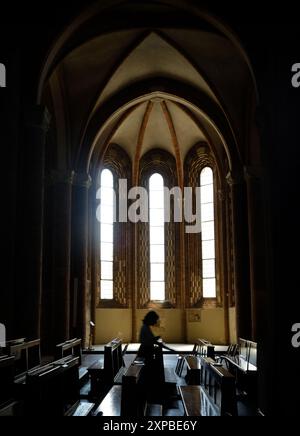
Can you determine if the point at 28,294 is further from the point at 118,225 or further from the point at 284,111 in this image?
the point at 118,225

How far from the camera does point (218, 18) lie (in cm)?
1139

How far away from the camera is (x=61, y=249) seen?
15398 mm

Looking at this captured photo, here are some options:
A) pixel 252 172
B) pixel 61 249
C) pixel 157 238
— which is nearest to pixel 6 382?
pixel 61 249

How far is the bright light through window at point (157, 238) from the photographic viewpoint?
2073cm

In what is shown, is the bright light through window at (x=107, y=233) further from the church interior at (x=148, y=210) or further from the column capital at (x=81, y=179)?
the column capital at (x=81, y=179)

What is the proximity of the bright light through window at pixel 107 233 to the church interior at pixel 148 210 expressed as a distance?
0.20ft

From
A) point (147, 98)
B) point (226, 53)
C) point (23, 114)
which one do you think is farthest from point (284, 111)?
point (147, 98)

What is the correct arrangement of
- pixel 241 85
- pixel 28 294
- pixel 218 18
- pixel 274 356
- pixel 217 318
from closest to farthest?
pixel 274 356, pixel 28 294, pixel 218 18, pixel 241 85, pixel 217 318

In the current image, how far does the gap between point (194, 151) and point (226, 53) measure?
6444mm

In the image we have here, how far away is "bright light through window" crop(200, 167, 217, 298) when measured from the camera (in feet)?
65.3

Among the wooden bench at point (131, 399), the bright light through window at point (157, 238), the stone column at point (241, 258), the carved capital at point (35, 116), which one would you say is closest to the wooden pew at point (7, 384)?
the wooden bench at point (131, 399)

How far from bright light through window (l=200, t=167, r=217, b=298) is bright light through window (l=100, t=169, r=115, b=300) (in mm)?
3511

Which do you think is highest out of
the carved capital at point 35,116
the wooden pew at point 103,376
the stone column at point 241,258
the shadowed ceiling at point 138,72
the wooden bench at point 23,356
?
the shadowed ceiling at point 138,72

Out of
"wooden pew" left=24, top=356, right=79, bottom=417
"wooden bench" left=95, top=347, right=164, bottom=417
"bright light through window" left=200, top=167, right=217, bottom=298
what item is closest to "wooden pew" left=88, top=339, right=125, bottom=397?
"wooden bench" left=95, top=347, right=164, bottom=417
